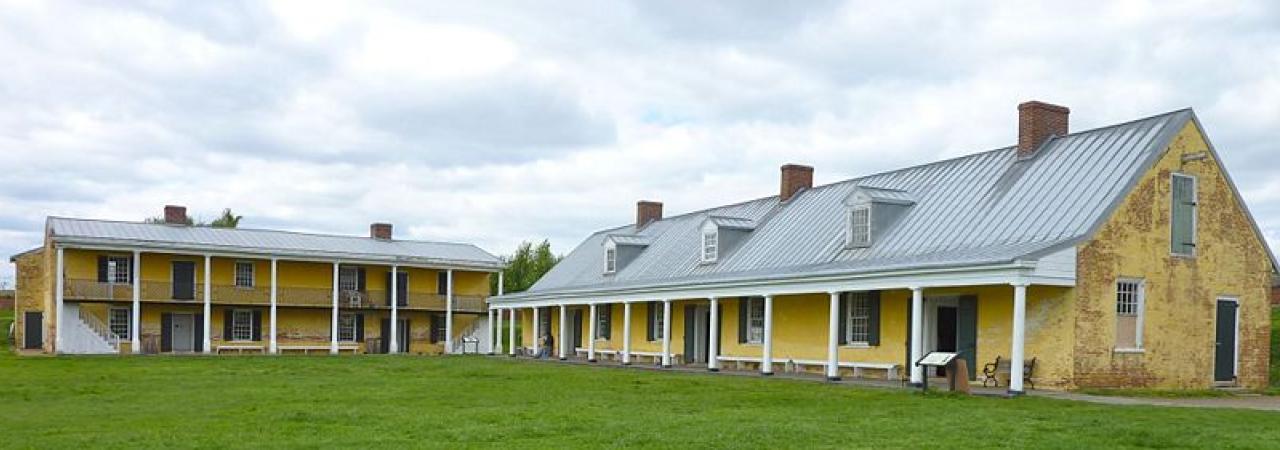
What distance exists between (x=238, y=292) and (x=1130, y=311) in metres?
33.2

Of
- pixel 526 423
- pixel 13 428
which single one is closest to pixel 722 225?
pixel 526 423

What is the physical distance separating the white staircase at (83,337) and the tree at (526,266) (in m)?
33.0

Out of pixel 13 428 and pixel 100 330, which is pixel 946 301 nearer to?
pixel 13 428

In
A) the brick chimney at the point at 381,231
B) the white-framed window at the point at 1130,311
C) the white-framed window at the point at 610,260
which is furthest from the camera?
the brick chimney at the point at 381,231

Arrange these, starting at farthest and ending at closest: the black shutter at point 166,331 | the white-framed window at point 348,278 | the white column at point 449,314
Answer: the white column at point 449,314, the white-framed window at point 348,278, the black shutter at point 166,331

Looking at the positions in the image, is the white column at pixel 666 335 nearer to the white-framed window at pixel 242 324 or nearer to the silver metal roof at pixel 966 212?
the silver metal roof at pixel 966 212

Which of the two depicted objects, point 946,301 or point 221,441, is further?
point 946,301

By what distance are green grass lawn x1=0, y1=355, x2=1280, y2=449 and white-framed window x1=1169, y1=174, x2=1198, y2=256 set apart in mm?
6031

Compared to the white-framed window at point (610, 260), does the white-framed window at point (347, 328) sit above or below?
below

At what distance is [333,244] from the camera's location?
4981 cm

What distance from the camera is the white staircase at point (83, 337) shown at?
41594mm

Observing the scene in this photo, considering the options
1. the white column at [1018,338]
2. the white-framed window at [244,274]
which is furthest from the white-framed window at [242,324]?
the white column at [1018,338]

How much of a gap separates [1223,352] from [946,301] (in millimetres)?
5220

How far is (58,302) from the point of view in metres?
40.5
